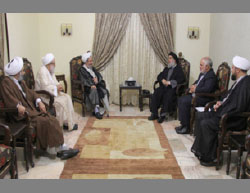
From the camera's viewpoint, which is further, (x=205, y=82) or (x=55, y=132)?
(x=205, y=82)

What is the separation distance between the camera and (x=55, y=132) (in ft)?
11.1

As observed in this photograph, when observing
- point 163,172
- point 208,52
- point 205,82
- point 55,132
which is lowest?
point 163,172

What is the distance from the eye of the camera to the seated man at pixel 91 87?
5230 mm

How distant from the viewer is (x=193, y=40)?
598 cm

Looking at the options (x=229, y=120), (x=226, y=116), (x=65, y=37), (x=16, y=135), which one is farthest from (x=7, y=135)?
(x=65, y=37)

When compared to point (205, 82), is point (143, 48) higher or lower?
higher

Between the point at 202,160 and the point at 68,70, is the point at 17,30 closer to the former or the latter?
the point at 68,70

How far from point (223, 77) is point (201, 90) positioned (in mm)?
379

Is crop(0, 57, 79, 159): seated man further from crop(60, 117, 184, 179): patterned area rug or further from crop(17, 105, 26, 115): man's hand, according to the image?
crop(60, 117, 184, 179): patterned area rug

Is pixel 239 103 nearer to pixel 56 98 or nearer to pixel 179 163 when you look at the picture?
pixel 179 163

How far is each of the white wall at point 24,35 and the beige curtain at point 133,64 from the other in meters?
1.44

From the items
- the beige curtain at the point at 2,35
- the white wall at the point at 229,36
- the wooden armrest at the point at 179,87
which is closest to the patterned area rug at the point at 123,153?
the wooden armrest at the point at 179,87

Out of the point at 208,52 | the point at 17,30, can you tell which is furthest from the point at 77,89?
the point at 208,52

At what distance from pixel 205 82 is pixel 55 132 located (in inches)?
89.9
